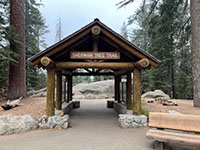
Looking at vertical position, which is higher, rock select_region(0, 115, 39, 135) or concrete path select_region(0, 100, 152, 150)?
rock select_region(0, 115, 39, 135)

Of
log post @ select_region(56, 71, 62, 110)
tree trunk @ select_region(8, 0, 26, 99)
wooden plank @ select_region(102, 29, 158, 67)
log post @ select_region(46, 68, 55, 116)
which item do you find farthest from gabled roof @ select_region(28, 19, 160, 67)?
tree trunk @ select_region(8, 0, 26, 99)

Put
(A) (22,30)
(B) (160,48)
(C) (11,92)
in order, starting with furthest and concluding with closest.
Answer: (B) (160,48)
(A) (22,30)
(C) (11,92)

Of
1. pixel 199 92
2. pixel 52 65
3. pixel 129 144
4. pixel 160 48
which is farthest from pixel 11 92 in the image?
pixel 160 48

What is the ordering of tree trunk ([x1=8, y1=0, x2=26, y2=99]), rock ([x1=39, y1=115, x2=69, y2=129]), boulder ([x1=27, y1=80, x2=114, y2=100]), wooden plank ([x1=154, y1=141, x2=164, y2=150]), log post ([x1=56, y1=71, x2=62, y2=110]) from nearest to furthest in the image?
wooden plank ([x1=154, y1=141, x2=164, y2=150])
rock ([x1=39, y1=115, x2=69, y2=129])
log post ([x1=56, y1=71, x2=62, y2=110])
tree trunk ([x1=8, y1=0, x2=26, y2=99])
boulder ([x1=27, y1=80, x2=114, y2=100])

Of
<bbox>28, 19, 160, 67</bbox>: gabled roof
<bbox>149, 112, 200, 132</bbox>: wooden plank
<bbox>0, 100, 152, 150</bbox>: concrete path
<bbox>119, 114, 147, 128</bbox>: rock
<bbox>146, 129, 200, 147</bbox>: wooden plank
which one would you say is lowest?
<bbox>0, 100, 152, 150</bbox>: concrete path

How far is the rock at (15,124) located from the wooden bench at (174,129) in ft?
14.3

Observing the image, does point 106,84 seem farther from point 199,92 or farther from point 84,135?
point 84,135

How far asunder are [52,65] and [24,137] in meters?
2.79

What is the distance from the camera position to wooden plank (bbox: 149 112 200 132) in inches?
142

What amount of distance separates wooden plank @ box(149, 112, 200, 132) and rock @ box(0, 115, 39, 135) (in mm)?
4478

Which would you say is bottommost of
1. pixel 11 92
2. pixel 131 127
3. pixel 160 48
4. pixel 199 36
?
pixel 131 127

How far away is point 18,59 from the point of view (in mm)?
10922

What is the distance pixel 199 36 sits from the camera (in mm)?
8336

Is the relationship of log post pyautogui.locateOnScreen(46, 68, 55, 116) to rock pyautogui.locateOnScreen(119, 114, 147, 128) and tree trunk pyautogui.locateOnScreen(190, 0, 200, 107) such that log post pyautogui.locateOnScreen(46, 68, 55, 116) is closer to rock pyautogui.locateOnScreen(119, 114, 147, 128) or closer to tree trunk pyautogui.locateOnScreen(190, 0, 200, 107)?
rock pyautogui.locateOnScreen(119, 114, 147, 128)
